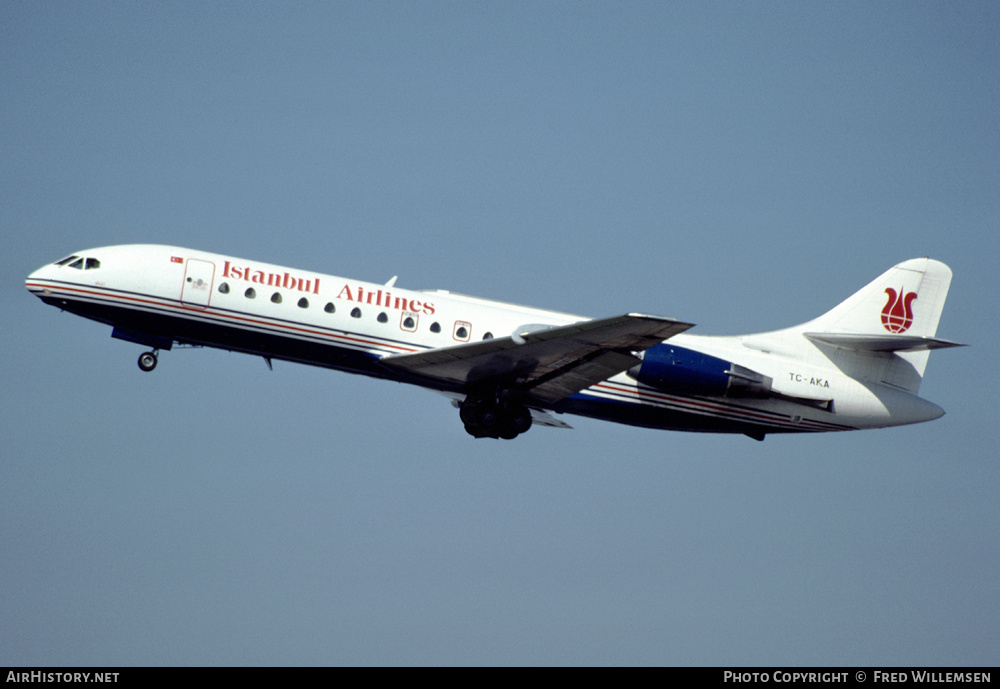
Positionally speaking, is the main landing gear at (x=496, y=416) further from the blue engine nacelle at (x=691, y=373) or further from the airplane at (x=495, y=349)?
the blue engine nacelle at (x=691, y=373)

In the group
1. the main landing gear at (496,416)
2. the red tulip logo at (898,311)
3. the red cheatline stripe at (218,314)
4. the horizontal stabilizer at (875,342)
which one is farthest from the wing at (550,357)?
the red tulip logo at (898,311)

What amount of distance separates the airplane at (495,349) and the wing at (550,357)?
47 millimetres

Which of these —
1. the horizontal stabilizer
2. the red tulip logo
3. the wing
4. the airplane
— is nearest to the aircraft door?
the airplane

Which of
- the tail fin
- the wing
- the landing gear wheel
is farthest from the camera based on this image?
the tail fin

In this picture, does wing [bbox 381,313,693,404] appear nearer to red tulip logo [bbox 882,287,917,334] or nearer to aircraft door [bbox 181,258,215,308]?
aircraft door [bbox 181,258,215,308]

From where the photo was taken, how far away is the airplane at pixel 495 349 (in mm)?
27578

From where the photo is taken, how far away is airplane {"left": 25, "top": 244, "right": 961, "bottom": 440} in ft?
90.5

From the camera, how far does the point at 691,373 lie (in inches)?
1135

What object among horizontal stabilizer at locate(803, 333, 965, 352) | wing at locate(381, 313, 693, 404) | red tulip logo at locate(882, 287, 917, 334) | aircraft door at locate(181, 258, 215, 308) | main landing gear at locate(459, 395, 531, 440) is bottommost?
main landing gear at locate(459, 395, 531, 440)

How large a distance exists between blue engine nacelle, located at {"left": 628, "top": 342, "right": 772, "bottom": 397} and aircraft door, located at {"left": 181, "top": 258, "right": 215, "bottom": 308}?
973cm

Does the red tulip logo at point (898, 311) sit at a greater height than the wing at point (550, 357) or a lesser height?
greater

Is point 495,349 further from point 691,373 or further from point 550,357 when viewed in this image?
point 691,373
